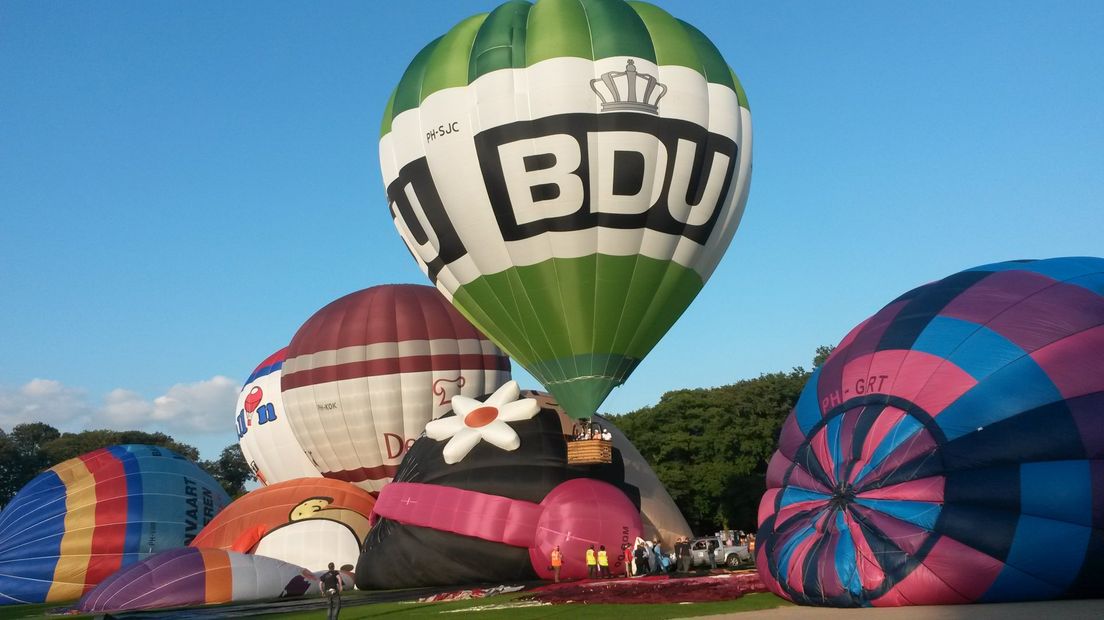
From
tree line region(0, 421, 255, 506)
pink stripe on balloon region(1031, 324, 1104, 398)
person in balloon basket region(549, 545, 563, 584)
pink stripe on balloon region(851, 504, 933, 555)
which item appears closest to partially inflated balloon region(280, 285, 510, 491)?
person in balloon basket region(549, 545, 563, 584)

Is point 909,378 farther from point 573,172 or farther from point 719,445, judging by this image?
point 719,445

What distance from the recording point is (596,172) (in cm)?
1530

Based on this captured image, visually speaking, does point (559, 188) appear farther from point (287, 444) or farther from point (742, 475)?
point (742, 475)

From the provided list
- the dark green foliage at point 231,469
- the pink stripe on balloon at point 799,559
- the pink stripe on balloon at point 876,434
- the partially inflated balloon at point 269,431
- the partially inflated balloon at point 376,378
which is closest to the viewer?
the pink stripe on balloon at point 876,434

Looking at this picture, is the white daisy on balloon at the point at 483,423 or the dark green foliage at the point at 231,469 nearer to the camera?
the white daisy on balloon at the point at 483,423

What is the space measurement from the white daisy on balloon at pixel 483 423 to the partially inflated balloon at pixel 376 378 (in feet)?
17.0

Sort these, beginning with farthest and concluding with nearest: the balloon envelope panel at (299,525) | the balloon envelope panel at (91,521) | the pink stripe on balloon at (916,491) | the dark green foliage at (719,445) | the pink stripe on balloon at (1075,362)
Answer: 1. the dark green foliage at (719,445)
2. the balloon envelope panel at (91,521)
3. the balloon envelope panel at (299,525)
4. the pink stripe on balloon at (1075,362)
5. the pink stripe on balloon at (916,491)

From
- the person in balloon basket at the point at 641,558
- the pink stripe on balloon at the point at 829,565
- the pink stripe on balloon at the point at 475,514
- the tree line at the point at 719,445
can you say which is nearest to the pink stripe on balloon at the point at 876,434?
the pink stripe on balloon at the point at 829,565

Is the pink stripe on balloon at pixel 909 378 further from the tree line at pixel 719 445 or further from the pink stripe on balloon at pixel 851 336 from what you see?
the tree line at pixel 719 445

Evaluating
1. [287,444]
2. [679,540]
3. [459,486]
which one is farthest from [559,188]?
[287,444]

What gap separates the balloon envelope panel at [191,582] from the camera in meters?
15.0

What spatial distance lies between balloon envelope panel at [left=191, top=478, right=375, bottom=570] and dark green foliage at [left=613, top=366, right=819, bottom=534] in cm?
1568

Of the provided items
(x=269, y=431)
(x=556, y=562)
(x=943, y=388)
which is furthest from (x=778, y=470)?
(x=269, y=431)

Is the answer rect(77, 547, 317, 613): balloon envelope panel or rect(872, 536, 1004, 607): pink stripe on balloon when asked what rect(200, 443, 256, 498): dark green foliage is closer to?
rect(77, 547, 317, 613): balloon envelope panel
